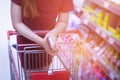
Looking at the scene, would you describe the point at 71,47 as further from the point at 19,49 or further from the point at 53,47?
the point at 19,49

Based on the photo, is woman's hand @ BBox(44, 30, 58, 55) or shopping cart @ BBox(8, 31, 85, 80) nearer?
woman's hand @ BBox(44, 30, 58, 55)

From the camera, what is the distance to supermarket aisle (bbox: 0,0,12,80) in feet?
7.09

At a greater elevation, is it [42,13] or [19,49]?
[42,13]

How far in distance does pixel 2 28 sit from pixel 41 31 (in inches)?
14.9

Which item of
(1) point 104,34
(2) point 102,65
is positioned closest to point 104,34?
(1) point 104,34

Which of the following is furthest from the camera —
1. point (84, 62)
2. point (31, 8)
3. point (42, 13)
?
point (84, 62)

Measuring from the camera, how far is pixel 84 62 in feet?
7.91

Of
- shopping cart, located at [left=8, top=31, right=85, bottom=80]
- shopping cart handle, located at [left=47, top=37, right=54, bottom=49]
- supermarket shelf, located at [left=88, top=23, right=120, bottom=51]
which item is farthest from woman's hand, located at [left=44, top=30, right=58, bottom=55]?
supermarket shelf, located at [left=88, top=23, right=120, bottom=51]

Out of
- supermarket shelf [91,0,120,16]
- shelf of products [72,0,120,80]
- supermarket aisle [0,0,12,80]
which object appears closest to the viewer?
supermarket shelf [91,0,120,16]

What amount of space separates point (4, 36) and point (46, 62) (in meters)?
0.38

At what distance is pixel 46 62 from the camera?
214 cm

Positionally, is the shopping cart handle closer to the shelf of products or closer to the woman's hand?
the woman's hand

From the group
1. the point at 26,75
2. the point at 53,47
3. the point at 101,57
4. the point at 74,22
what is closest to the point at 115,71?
the point at 101,57

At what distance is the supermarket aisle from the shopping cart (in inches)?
6.6
